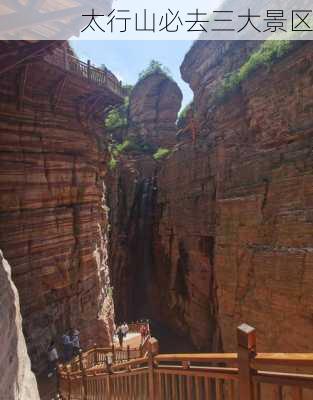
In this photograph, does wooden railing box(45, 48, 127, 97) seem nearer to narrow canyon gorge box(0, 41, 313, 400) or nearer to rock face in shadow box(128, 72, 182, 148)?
narrow canyon gorge box(0, 41, 313, 400)

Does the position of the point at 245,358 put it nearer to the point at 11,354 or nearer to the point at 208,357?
the point at 208,357

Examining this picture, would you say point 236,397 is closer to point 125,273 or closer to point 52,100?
point 52,100

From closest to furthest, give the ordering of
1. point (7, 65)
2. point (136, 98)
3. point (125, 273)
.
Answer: point (7, 65) < point (125, 273) < point (136, 98)

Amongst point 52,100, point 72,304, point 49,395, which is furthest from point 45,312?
point 52,100

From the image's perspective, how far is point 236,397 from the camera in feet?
7.65

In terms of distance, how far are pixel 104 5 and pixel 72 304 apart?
8.35 m

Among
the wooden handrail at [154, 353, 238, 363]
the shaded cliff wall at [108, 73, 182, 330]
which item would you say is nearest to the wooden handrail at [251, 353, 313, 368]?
the wooden handrail at [154, 353, 238, 363]

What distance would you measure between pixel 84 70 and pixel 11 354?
9162 mm

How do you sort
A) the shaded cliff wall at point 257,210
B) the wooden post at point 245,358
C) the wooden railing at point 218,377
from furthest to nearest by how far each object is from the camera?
the shaded cliff wall at point 257,210
the wooden post at point 245,358
the wooden railing at point 218,377

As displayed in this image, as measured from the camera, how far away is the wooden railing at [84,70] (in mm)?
9367

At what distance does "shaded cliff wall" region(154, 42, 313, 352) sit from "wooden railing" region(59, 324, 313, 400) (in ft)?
20.3

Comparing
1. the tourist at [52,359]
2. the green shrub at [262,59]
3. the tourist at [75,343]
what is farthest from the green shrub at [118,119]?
the tourist at [52,359]

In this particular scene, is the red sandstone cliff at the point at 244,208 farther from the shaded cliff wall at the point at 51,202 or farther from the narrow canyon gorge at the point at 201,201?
the shaded cliff wall at the point at 51,202

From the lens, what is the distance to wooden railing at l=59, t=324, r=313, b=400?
198 centimetres
